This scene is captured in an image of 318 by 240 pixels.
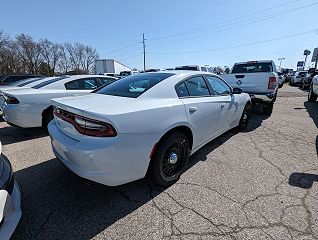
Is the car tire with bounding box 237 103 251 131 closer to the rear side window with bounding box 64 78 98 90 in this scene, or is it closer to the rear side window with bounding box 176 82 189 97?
the rear side window with bounding box 176 82 189 97

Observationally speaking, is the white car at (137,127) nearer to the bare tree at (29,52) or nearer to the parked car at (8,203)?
the parked car at (8,203)

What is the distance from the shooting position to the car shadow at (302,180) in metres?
3.05

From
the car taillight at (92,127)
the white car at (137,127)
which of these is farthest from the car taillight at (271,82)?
the car taillight at (92,127)

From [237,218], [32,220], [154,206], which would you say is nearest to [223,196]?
[237,218]

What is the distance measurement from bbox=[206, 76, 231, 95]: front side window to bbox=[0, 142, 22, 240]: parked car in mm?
3247

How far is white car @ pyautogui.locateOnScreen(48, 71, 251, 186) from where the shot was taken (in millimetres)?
2230

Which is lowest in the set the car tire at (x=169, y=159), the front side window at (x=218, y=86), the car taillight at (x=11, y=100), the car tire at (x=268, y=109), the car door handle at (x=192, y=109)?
the car tire at (x=268, y=109)

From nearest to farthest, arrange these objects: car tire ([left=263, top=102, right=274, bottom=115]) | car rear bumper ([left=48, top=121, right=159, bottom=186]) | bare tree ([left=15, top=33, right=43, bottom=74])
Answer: car rear bumper ([left=48, top=121, right=159, bottom=186])
car tire ([left=263, top=102, right=274, bottom=115])
bare tree ([left=15, top=33, right=43, bottom=74])

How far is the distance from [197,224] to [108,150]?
3.99ft

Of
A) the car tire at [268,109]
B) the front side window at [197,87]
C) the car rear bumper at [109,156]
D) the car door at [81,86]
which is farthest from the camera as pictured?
the car tire at [268,109]

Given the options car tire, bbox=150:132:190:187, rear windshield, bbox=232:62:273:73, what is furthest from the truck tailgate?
car tire, bbox=150:132:190:187

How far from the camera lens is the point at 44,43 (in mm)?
64312

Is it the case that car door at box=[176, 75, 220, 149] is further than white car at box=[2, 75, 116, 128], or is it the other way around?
white car at box=[2, 75, 116, 128]

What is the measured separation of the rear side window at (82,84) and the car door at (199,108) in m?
3.70
